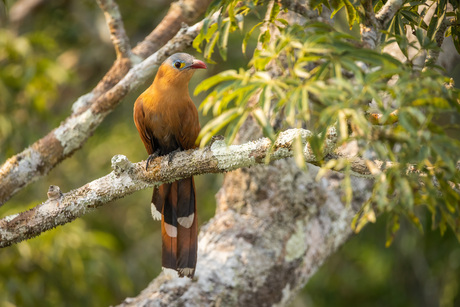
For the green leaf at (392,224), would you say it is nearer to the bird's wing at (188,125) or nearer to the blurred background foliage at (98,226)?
the bird's wing at (188,125)

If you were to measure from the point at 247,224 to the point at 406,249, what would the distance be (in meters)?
3.05

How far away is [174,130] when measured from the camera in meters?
3.46

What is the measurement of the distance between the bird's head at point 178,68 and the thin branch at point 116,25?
0.42m

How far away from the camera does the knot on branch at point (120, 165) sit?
275 centimetres

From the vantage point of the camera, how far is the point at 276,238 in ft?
12.3

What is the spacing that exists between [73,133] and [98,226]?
329cm

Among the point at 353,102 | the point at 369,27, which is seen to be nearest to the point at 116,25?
the point at 369,27

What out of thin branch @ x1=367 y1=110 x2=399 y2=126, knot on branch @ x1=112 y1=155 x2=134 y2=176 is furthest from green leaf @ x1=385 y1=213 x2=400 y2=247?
knot on branch @ x1=112 y1=155 x2=134 y2=176

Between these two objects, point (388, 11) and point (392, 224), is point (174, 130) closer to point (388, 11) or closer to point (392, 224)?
point (388, 11)

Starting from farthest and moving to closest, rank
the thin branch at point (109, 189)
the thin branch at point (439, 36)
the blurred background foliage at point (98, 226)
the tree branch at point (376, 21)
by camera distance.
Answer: the blurred background foliage at point (98, 226), the thin branch at point (109, 189), the tree branch at point (376, 21), the thin branch at point (439, 36)

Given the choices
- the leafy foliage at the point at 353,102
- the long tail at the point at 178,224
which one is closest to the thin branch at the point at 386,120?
the leafy foliage at the point at 353,102

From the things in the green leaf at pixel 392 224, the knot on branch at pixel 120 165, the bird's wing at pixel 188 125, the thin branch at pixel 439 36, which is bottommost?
the bird's wing at pixel 188 125

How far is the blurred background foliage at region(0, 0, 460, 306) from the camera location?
505 centimetres

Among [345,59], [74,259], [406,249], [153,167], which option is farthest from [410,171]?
[406,249]
